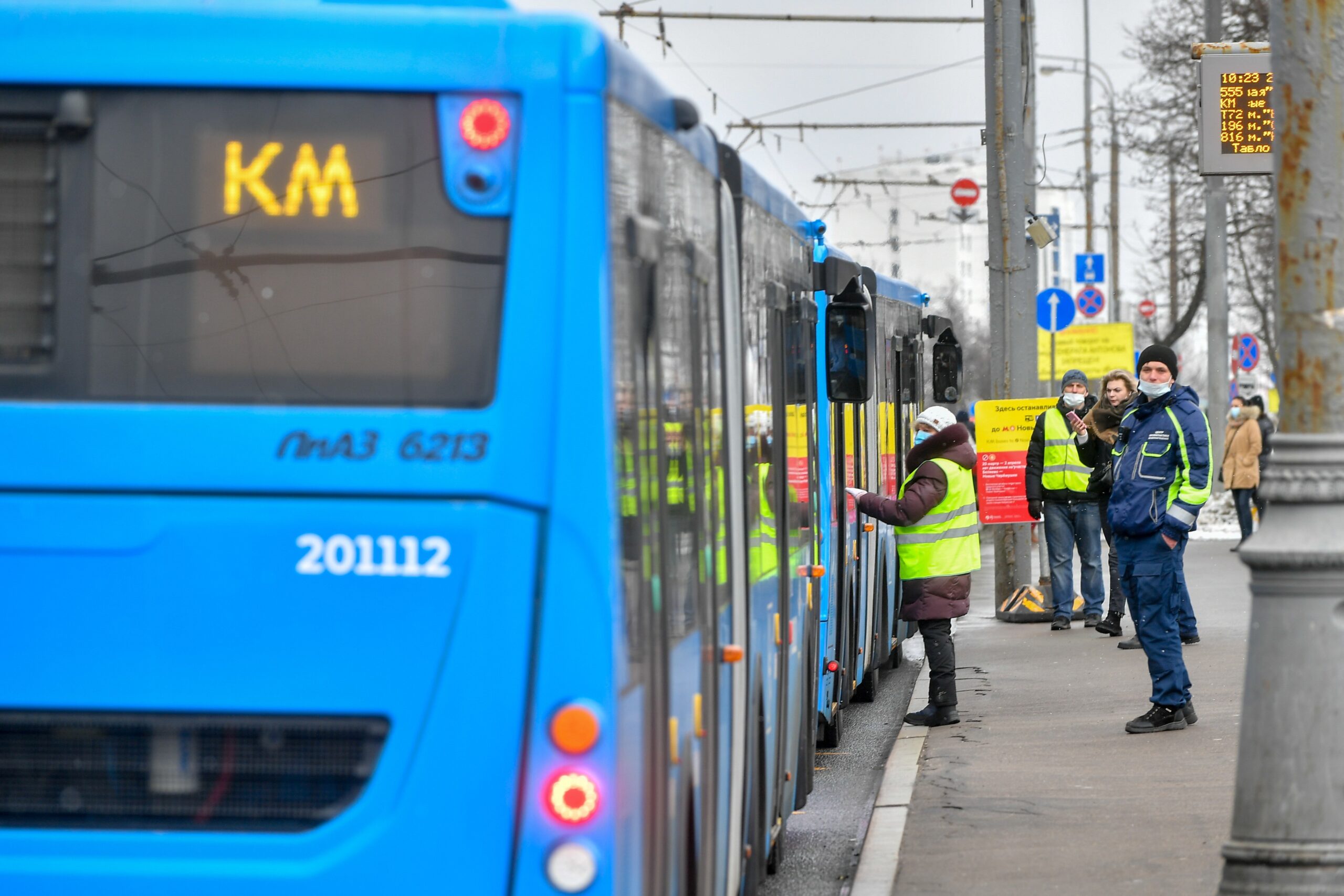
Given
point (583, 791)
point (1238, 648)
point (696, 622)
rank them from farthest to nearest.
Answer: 1. point (1238, 648)
2. point (696, 622)
3. point (583, 791)

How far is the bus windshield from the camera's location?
12.3 feet

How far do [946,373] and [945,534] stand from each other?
5509mm

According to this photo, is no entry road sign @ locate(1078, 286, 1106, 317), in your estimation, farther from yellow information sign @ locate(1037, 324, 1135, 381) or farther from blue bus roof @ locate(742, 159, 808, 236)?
blue bus roof @ locate(742, 159, 808, 236)

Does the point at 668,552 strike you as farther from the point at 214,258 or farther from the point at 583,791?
the point at 214,258

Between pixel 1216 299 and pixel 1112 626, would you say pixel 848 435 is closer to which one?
pixel 1112 626

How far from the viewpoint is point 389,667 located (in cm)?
370

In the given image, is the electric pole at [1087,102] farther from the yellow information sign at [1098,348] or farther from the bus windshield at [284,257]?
the bus windshield at [284,257]

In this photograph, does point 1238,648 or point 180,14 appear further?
point 1238,648

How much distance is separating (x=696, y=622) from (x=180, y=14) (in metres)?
1.83

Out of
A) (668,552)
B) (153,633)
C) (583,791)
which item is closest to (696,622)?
(668,552)

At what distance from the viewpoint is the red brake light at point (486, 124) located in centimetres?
375

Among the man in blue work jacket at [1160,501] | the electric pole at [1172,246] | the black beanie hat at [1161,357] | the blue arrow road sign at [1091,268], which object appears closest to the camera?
the man in blue work jacket at [1160,501]

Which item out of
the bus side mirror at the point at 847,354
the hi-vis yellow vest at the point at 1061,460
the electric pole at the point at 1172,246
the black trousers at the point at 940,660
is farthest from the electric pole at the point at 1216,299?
the bus side mirror at the point at 847,354

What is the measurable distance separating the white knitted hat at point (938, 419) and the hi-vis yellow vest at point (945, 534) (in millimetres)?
171
